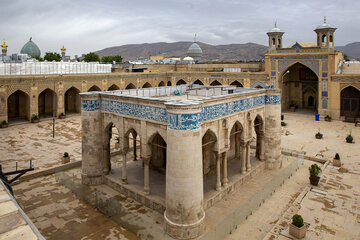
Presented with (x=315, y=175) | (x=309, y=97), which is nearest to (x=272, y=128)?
(x=315, y=175)

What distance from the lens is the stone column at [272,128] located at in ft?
44.7

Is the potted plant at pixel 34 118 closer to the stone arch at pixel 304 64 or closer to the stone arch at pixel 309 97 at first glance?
the stone arch at pixel 304 64

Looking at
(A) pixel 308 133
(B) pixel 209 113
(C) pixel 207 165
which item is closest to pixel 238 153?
(C) pixel 207 165

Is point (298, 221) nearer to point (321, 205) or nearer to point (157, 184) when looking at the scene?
point (321, 205)

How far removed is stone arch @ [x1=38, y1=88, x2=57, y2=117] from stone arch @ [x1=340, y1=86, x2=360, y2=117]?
94.0ft

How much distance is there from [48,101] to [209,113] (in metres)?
24.8

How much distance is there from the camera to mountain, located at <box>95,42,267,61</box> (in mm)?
128800

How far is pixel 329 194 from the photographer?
443 inches

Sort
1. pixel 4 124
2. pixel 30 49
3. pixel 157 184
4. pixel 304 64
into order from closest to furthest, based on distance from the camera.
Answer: pixel 157 184, pixel 4 124, pixel 304 64, pixel 30 49

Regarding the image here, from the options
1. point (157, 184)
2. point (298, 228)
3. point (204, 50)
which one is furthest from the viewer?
point (204, 50)

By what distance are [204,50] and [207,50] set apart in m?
2.06

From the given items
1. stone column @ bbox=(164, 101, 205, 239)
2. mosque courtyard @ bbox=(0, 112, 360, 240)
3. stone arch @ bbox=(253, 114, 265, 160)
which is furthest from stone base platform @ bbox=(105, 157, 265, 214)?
stone column @ bbox=(164, 101, 205, 239)

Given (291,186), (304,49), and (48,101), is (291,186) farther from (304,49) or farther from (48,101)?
(48,101)

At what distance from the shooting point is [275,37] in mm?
30469
